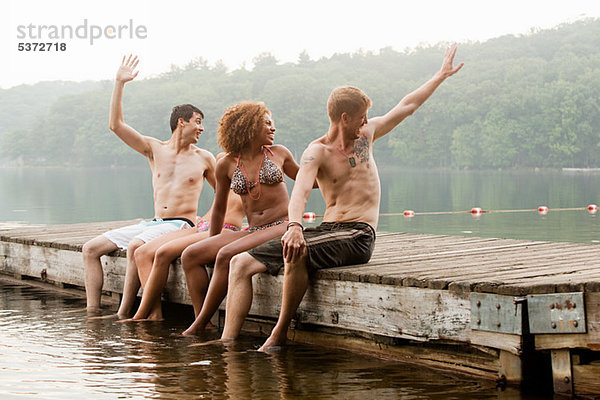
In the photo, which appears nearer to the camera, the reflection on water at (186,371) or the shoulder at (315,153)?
the reflection on water at (186,371)

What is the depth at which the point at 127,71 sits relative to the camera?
7.48 metres

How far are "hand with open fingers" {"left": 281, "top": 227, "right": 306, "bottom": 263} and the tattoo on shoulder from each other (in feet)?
2.53

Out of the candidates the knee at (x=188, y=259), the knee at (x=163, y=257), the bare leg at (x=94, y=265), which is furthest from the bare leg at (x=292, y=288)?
the bare leg at (x=94, y=265)

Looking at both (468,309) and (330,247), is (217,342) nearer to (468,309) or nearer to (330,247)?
(330,247)

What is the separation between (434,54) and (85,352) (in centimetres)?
12507

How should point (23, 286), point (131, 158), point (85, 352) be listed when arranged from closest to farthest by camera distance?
point (85, 352) → point (23, 286) → point (131, 158)

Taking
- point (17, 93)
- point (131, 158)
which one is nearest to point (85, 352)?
point (131, 158)

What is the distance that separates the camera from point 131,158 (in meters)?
120

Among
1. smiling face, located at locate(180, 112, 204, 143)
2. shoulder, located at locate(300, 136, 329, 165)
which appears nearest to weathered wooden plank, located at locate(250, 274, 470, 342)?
shoulder, located at locate(300, 136, 329, 165)

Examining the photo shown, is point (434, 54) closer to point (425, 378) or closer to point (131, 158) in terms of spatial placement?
point (131, 158)

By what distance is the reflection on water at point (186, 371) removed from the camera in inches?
187

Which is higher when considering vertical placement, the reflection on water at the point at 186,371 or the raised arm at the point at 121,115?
the raised arm at the point at 121,115

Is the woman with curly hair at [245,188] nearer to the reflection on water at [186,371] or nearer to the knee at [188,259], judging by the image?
the knee at [188,259]

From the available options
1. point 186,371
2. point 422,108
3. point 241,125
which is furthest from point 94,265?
point 422,108
